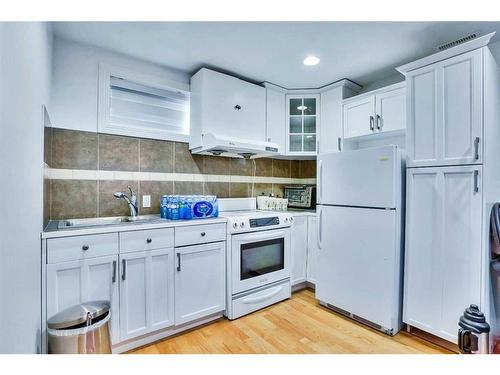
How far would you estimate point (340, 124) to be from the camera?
287 cm

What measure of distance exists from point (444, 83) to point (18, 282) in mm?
2669

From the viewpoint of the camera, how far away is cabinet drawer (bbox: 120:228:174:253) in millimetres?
1746

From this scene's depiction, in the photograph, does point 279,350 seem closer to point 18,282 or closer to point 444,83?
point 18,282

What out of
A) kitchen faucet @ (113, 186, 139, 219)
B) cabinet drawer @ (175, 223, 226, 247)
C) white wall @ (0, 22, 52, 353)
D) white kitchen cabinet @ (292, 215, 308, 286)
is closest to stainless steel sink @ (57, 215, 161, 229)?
kitchen faucet @ (113, 186, 139, 219)

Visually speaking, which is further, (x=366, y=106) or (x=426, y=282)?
(x=366, y=106)

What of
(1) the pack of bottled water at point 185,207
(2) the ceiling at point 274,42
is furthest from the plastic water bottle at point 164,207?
(2) the ceiling at point 274,42

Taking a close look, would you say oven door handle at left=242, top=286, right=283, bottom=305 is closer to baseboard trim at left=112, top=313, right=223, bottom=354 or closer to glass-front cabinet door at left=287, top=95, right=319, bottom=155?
baseboard trim at left=112, top=313, right=223, bottom=354

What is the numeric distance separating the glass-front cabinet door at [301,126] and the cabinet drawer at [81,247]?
7.14ft

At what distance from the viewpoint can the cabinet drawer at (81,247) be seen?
4.94ft

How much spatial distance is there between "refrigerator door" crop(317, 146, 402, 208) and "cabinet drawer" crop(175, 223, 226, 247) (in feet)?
3.50

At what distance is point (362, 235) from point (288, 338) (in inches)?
41.1

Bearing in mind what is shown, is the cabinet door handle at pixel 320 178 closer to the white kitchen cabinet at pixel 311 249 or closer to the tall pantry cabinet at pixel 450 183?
the white kitchen cabinet at pixel 311 249

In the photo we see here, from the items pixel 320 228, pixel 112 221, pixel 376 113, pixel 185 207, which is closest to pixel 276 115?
pixel 376 113
